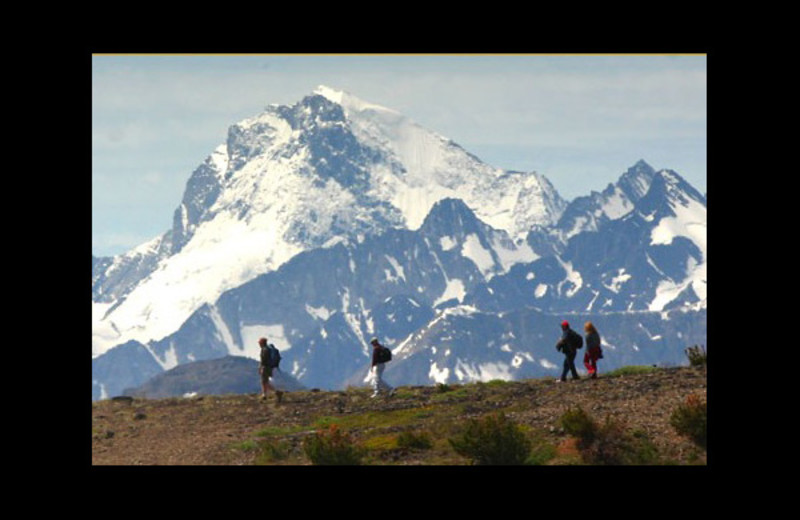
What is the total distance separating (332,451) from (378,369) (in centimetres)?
1490

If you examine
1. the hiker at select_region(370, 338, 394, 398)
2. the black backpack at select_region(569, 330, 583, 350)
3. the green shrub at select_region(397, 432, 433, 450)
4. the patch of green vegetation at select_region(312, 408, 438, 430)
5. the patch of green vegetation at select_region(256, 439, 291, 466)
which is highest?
the black backpack at select_region(569, 330, 583, 350)

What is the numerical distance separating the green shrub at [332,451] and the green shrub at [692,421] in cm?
910

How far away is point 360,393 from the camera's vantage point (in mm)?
59562

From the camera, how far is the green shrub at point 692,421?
141 feet

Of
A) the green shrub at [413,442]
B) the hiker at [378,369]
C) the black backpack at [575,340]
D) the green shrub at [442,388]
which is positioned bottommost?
the green shrub at [413,442]

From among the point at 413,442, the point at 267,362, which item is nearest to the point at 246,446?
the point at 413,442

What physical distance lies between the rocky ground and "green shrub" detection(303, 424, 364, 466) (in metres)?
0.85

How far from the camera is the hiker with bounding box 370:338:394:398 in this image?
56.5m

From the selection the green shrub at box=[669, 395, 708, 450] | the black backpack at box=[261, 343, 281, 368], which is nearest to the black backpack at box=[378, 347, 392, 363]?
the black backpack at box=[261, 343, 281, 368]

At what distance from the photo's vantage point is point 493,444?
141 ft

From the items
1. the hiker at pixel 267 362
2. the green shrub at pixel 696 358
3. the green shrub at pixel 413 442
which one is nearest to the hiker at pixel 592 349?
the green shrub at pixel 696 358

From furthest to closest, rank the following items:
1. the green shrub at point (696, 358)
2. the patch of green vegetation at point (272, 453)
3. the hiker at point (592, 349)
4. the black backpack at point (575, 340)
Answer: the green shrub at point (696, 358) < the hiker at point (592, 349) < the black backpack at point (575, 340) < the patch of green vegetation at point (272, 453)

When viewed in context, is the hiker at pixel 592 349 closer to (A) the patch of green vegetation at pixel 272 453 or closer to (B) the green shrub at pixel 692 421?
(B) the green shrub at pixel 692 421

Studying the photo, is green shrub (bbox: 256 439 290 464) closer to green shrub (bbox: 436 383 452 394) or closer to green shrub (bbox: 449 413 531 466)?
green shrub (bbox: 449 413 531 466)
